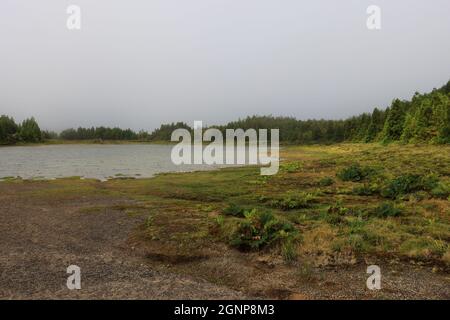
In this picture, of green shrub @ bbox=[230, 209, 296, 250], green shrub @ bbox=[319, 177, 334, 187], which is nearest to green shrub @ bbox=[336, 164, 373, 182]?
green shrub @ bbox=[319, 177, 334, 187]

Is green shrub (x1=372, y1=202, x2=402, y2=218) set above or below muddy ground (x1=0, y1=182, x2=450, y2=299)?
above

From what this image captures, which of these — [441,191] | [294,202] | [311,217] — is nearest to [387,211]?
[311,217]

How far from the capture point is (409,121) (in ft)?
282

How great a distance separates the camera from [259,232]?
15.7 meters

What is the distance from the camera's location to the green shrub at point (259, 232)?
49.0 feet

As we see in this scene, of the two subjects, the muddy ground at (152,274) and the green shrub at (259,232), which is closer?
the muddy ground at (152,274)

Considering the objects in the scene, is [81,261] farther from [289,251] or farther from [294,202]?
[294,202]

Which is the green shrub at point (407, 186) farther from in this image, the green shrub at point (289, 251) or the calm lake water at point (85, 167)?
the calm lake water at point (85, 167)

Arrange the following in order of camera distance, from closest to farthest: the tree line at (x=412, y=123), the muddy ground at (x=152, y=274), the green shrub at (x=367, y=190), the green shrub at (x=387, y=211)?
the muddy ground at (x=152, y=274) → the green shrub at (x=387, y=211) → the green shrub at (x=367, y=190) → the tree line at (x=412, y=123)

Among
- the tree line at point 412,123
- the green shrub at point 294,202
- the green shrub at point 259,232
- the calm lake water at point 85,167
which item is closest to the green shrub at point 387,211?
the green shrub at point 294,202

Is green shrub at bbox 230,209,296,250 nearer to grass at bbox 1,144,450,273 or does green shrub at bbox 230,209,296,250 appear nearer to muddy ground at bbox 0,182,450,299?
grass at bbox 1,144,450,273

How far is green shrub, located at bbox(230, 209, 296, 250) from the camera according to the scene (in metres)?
14.9
